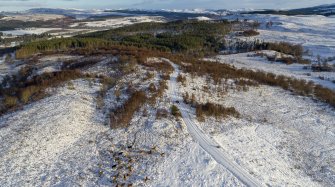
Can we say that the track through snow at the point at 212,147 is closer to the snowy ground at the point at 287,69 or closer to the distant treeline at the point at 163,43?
Answer: the snowy ground at the point at 287,69

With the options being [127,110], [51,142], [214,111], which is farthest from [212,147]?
[51,142]

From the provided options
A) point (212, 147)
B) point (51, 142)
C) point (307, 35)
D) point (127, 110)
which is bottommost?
point (212, 147)

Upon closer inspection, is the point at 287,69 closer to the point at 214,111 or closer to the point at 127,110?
the point at 214,111

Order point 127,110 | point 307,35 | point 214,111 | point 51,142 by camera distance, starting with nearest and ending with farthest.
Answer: point 51,142 < point 127,110 < point 214,111 < point 307,35

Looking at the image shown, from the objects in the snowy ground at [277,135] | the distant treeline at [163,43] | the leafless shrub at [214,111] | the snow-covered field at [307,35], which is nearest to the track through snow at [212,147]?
the snowy ground at [277,135]

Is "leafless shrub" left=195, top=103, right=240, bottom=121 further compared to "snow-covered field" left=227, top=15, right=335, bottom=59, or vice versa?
"snow-covered field" left=227, top=15, right=335, bottom=59

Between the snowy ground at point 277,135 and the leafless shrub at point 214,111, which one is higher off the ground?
the leafless shrub at point 214,111

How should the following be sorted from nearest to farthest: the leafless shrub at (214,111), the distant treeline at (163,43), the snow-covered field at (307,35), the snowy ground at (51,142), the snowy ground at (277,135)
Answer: the snowy ground at (51,142) → the snowy ground at (277,135) → the leafless shrub at (214,111) → the snow-covered field at (307,35) → the distant treeline at (163,43)

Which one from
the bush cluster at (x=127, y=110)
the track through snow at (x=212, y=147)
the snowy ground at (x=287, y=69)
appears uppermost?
the bush cluster at (x=127, y=110)

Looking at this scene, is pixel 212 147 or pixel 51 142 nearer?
pixel 51 142

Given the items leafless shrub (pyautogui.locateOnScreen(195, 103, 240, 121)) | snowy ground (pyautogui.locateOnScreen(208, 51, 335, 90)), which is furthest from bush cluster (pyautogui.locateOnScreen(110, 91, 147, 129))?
snowy ground (pyautogui.locateOnScreen(208, 51, 335, 90))

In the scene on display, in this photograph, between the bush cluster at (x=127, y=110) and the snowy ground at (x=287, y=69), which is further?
the snowy ground at (x=287, y=69)

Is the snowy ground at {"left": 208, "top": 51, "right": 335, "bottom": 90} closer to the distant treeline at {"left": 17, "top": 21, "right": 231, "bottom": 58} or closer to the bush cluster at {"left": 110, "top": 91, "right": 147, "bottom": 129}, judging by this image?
the distant treeline at {"left": 17, "top": 21, "right": 231, "bottom": 58}

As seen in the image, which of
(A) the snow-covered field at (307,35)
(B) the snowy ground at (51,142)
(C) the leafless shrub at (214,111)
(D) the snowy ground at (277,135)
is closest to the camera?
(B) the snowy ground at (51,142)
